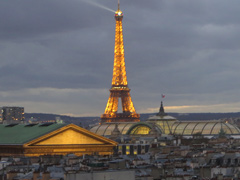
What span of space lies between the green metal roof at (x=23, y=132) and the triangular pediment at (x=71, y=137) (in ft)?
3.93

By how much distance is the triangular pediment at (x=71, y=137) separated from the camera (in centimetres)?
12719

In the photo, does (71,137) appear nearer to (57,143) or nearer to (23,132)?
(57,143)

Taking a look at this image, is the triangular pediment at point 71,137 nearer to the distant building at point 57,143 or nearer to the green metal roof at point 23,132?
the distant building at point 57,143

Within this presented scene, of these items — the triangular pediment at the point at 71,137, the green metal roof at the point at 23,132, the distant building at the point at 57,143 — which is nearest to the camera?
the distant building at the point at 57,143

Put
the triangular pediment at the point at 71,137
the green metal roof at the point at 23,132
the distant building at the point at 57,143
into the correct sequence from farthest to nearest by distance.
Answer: the green metal roof at the point at 23,132 → the triangular pediment at the point at 71,137 → the distant building at the point at 57,143

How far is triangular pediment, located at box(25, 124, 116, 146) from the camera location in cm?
12719

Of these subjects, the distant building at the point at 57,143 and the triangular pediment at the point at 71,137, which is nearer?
the distant building at the point at 57,143

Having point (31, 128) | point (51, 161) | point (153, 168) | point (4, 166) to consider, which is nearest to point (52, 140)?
point (31, 128)

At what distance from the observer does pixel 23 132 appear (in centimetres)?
13512

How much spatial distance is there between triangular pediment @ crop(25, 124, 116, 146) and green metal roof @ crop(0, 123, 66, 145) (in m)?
1.20

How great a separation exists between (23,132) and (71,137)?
9.06 metres

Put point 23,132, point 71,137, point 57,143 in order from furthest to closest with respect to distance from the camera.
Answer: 1. point 23,132
2. point 71,137
3. point 57,143

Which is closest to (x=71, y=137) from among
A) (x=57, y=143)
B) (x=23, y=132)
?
(x=57, y=143)

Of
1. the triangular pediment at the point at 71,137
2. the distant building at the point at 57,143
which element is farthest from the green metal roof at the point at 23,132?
the triangular pediment at the point at 71,137
